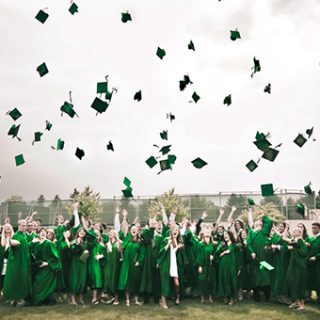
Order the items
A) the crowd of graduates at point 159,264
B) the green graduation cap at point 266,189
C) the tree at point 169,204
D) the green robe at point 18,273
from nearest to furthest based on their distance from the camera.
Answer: the green robe at point 18,273
the crowd of graduates at point 159,264
the green graduation cap at point 266,189
the tree at point 169,204

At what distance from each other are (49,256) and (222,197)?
30.4m

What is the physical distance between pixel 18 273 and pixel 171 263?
9.57ft

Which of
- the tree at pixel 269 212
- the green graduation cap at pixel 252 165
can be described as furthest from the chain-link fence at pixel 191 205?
the green graduation cap at pixel 252 165

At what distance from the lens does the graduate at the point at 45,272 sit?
784 centimetres

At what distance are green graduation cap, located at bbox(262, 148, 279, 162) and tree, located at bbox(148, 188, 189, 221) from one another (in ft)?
93.0

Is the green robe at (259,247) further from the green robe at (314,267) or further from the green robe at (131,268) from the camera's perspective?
the green robe at (131,268)

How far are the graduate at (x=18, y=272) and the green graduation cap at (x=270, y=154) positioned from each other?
5051 mm

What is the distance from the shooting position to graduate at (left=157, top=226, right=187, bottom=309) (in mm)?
7836

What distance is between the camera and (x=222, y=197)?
3725 centimetres

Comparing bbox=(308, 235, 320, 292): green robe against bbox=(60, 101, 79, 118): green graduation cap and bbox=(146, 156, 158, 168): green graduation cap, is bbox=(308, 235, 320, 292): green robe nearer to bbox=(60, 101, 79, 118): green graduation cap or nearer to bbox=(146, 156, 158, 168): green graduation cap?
bbox=(146, 156, 158, 168): green graduation cap

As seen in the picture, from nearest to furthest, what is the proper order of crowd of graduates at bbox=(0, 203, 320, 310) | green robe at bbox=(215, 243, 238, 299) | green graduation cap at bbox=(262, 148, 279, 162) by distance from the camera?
crowd of graduates at bbox=(0, 203, 320, 310), green robe at bbox=(215, 243, 238, 299), green graduation cap at bbox=(262, 148, 279, 162)

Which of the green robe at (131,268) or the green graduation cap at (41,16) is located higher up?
the green graduation cap at (41,16)

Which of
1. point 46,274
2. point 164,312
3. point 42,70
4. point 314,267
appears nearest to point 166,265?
point 164,312

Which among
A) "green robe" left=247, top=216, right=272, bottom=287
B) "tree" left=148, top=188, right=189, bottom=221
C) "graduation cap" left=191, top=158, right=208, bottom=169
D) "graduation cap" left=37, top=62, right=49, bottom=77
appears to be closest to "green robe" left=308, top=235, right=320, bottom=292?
"green robe" left=247, top=216, right=272, bottom=287
